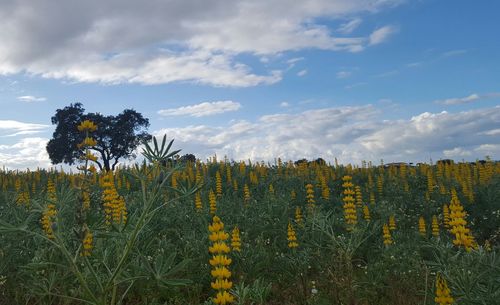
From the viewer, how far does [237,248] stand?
5023mm

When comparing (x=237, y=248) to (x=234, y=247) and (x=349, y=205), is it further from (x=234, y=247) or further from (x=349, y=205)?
(x=349, y=205)

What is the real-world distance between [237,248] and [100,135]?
44.6 m

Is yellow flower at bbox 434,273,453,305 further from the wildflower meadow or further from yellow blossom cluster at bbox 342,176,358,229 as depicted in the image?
yellow blossom cluster at bbox 342,176,358,229

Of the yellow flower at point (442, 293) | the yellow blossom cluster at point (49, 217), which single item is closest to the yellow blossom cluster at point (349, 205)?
the yellow flower at point (442, 293)

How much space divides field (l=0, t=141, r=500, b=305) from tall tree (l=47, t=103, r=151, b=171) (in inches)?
1442

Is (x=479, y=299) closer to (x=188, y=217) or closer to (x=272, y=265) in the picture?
(x=272, y=265)

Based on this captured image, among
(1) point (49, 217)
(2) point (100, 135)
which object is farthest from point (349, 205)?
(2) point (100, 135)

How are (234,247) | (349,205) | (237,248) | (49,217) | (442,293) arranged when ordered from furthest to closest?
(349,205), (234,247), (237,248), (49,217), (442,293)

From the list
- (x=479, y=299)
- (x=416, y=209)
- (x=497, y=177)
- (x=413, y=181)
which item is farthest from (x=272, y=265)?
(x=497, y=177)

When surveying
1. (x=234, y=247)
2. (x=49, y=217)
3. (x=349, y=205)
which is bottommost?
(x=234, y=247)

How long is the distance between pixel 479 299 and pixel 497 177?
11812 millimetres

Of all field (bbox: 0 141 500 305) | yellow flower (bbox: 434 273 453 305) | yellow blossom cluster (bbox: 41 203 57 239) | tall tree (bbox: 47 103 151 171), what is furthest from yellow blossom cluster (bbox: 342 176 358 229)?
tall tree (bbox: 47 103 151 171)

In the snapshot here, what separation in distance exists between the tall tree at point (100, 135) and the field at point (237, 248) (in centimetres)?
3664

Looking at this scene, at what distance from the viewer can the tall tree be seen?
45.9 m
